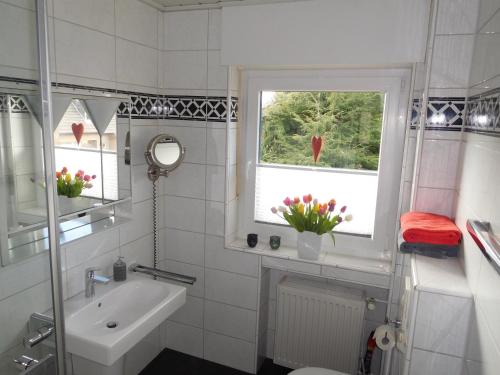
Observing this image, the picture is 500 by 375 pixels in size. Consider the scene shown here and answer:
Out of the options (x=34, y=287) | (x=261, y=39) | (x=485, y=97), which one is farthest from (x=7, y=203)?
(x=485, y=97)

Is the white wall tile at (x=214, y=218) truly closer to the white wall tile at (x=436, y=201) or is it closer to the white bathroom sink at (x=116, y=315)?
the white bathroom sink at (x=116, y=315)

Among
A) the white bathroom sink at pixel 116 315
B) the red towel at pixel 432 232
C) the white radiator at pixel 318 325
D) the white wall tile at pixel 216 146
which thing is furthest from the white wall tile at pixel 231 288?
the red towel at pixel 432 232

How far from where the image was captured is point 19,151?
1162 millimetres

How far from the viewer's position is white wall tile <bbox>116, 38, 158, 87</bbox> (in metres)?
1.98

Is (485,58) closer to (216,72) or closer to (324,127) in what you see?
(324,127)

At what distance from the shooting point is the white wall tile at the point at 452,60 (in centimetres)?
164

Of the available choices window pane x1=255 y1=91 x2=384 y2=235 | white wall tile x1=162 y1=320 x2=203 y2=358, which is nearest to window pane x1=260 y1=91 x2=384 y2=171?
window pane x1=255 y1=91 x2=384 y2=235

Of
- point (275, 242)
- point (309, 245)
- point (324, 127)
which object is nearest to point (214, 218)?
point (275, 242)

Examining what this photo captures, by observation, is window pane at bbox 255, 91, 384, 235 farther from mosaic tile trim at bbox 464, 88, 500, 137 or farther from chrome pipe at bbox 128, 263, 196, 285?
chrome pipe at bbox 128, 263, 196, 285

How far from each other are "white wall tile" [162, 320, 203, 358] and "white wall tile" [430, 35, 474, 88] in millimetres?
2044

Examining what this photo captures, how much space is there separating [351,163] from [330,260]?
572 mm

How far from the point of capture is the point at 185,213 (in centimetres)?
242

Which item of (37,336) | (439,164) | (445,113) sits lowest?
(37,336)

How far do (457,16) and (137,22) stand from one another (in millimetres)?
1579
